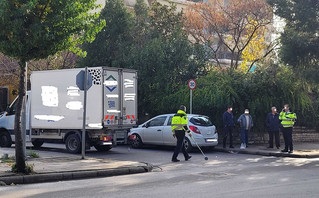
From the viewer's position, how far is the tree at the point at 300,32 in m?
19.5

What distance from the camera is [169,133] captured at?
61.4 ft

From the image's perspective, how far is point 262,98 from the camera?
21.7m

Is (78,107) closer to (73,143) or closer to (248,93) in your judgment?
(73,143)

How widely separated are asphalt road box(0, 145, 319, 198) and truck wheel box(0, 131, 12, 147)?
7.10 metres

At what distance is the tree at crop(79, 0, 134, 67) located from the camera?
80.9ft

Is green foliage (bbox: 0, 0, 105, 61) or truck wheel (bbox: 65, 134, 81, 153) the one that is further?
truck wheel (bbox: 65, 134, 81, 153)

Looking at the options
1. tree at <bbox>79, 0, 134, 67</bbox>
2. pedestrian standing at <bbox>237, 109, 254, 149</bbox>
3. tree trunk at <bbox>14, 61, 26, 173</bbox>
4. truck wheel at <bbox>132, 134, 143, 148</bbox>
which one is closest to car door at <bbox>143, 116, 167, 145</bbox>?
truck wheel at <bbox>132, 134, 143, 148</bbox>

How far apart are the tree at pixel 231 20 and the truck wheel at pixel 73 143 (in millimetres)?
14484

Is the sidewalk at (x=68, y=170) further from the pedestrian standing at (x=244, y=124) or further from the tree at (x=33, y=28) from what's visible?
the pedestrian standing at (x=244, y=124)

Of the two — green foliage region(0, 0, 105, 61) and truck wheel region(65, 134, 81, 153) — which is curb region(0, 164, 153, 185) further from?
truck wheel region(65, 134, 81, 153)

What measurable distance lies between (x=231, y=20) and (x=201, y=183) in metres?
22.7

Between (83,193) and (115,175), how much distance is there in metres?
3.22

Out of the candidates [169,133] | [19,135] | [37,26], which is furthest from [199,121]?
[37,26]

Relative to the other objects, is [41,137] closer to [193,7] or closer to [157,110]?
[157,110]
